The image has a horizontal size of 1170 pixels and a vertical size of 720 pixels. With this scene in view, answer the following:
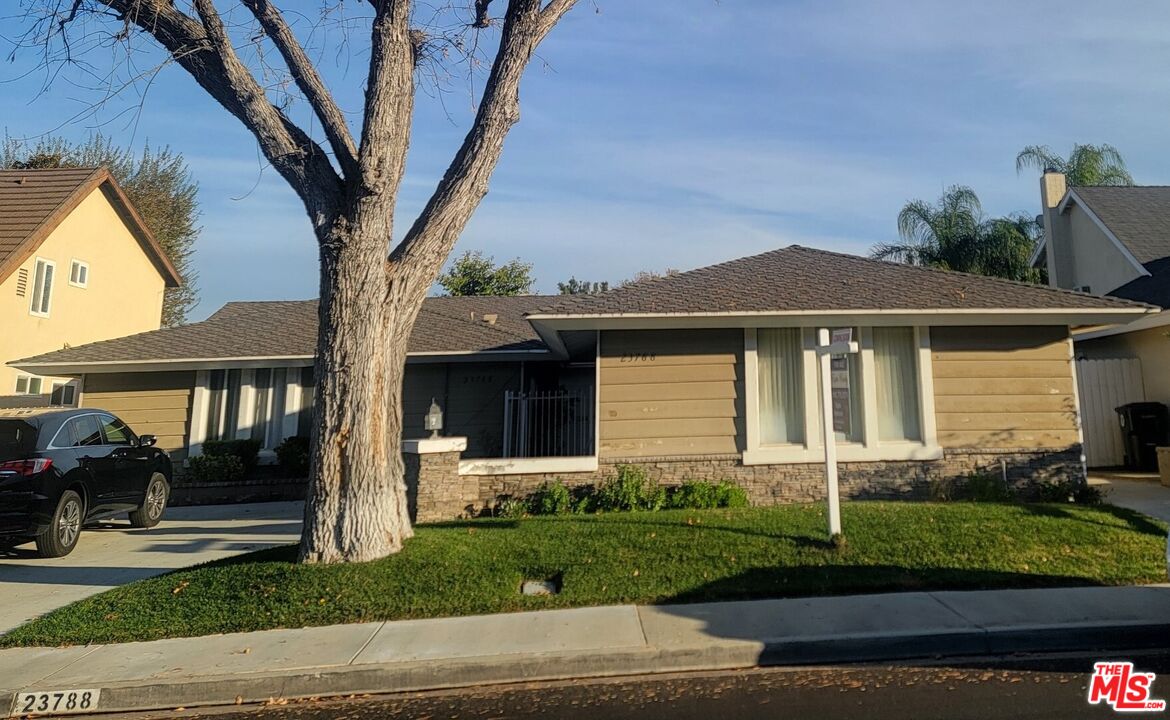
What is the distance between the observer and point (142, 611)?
6637 millimetres

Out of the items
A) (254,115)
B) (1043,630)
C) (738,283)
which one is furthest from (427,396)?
(1043,630)

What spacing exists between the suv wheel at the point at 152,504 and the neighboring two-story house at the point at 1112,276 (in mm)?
15213

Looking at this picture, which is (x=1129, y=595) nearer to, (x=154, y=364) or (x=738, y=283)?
(x=738, y=283)

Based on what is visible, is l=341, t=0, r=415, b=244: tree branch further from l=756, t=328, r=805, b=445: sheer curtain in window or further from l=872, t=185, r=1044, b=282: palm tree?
l=872, t=185, r=1044, b=282: palm tree

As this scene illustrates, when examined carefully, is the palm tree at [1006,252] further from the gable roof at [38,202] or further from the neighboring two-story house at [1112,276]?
the gable roof at [38,202]

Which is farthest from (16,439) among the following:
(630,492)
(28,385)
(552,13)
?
(28,385)

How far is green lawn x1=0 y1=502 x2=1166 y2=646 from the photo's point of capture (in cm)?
648

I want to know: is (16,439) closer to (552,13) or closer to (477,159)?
(477,159)

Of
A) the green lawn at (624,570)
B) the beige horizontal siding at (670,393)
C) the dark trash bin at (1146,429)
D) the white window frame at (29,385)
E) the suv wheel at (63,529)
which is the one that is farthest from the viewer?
the white window frame at (29,385)

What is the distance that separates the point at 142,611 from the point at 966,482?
10.3 meters

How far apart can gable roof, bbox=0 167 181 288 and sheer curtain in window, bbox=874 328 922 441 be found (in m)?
18.8

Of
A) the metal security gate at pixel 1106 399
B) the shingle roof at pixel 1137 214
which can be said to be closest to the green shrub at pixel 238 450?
the metal security gate at pixel 1106 399

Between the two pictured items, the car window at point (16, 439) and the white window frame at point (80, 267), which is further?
the white window frame at point (80, 267)

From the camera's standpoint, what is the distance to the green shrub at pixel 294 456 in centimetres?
1459
